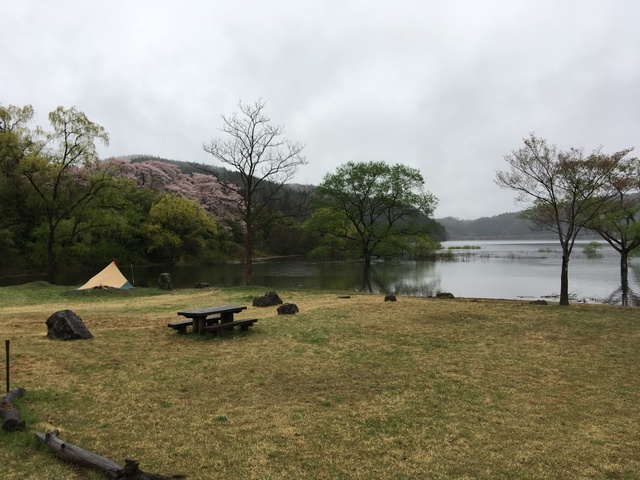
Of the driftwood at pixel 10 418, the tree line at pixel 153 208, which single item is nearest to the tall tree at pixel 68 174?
the tree line at pixel 153 208

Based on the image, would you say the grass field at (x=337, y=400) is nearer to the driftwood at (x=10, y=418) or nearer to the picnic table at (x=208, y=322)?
the driftwood at (x=10, y=418)

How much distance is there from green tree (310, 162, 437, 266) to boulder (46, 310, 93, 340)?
30172mm

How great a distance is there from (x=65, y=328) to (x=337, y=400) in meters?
6.11

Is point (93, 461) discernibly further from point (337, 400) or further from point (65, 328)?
point (65, 328)

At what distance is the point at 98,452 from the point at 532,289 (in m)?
25.3

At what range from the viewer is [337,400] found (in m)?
5.31

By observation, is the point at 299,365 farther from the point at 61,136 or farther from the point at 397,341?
the point at 61,136

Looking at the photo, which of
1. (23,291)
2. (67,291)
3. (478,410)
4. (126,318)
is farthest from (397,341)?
(23,291)

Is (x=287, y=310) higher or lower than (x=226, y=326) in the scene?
lower

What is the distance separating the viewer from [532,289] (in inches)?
952

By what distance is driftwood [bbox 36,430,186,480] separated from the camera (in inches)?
127

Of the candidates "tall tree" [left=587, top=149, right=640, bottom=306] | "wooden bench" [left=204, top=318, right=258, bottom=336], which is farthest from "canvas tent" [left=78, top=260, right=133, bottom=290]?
"tall tree" [left=587, top=149, right=640, bottom=306]

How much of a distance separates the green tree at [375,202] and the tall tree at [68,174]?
62.1 feet

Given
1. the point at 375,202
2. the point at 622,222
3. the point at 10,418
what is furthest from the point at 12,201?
the point at 622,222
